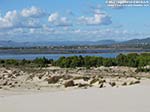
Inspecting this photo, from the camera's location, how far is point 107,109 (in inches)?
453

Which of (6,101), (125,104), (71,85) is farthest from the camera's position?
(71,85)

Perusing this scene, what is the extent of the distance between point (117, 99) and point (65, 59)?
5988 centimetres

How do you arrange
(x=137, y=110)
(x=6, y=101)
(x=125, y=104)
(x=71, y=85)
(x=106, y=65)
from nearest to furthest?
(x=137, y=110) → (x=125, y=104) → (x=6, y=101) → (x=71, y=85) → (x=106, y=65)

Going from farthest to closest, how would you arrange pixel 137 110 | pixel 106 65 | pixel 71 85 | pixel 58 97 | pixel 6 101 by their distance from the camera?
pixel 106 65 → pixel 71 85 → pixel 58 97 → pixel 6 101 → pixel 137 110

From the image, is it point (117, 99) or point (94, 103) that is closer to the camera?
point (94, 103)

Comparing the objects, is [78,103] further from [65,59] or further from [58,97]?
[65,59]

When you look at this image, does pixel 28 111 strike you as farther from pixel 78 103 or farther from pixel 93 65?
pixel 93 65

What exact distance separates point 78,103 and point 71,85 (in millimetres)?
19803

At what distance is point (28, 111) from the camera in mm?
→ 11297

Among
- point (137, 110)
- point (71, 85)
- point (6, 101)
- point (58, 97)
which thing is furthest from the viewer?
point (71, 85)

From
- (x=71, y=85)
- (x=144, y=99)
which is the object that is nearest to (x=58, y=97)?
(x=144, y=99)

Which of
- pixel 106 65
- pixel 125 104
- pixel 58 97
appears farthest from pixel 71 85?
pixel 106 65

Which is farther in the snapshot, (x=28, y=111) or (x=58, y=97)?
(x=58, y=97)

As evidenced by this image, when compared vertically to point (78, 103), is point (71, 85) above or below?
below
